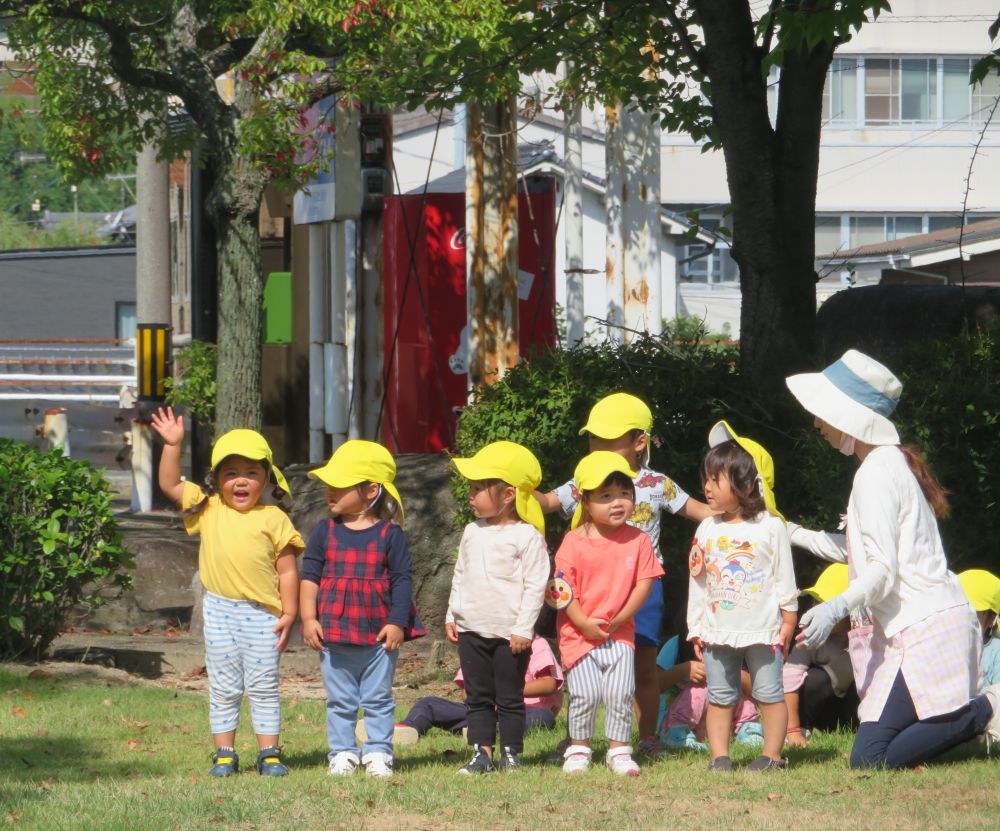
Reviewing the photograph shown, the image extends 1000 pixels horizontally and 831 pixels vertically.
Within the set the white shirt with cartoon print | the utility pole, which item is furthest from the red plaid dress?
the utility pole

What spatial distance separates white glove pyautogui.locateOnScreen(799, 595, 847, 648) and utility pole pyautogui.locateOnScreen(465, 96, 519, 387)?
7333 millimetres

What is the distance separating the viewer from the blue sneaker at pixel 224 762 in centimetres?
662

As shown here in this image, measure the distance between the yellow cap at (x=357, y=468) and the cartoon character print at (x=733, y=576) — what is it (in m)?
1.38

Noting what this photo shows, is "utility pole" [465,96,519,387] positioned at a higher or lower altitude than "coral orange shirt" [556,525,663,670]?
higher

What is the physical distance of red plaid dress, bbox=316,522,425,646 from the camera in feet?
21.4

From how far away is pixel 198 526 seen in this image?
684 cm

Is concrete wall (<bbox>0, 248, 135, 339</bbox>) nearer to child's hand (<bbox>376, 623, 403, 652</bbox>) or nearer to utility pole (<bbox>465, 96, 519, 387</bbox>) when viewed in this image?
utility pole (<bbox>465, 96, 519, 387</bbox>)

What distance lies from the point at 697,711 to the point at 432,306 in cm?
803

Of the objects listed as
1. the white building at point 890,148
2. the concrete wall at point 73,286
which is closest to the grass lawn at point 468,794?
the white building at point 890,148

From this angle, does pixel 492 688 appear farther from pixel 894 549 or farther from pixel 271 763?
pixel 894 549

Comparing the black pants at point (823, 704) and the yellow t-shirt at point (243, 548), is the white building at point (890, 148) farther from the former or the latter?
the yellow t-shirt at point (243, 548)

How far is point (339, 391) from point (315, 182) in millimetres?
2093

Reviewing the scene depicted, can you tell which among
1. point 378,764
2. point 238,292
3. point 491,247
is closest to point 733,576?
point 378,764

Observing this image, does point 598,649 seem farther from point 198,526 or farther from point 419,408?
point 419,408
